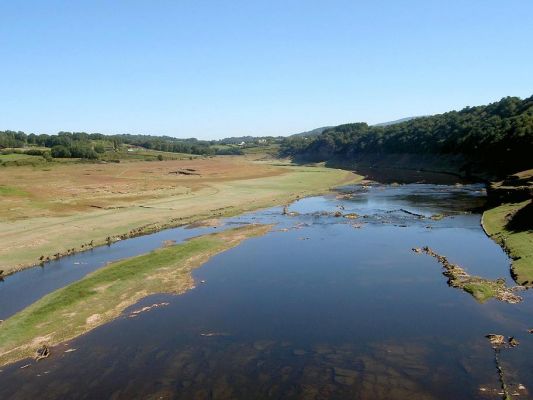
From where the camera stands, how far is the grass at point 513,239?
29.8 m

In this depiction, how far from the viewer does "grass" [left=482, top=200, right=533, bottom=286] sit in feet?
97.9

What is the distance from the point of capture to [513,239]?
125 feet

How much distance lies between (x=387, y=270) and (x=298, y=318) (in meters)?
10.8

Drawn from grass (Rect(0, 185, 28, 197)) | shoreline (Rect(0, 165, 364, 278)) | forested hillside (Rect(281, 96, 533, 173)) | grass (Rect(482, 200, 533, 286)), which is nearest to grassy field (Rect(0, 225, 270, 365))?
shoreline (Rect(0, 165, 364, 278))

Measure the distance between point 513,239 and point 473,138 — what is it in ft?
255

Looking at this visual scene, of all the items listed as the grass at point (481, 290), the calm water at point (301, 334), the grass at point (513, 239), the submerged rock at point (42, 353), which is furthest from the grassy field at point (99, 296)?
the grass at point (513, 239)

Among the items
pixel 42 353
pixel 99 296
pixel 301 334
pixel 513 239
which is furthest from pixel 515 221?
pixel 42 353

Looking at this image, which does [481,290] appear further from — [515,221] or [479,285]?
[515,221]

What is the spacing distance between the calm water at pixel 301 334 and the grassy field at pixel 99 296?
1.32 metres

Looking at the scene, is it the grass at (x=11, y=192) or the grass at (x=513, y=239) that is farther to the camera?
the grass at (x=11, y=192)

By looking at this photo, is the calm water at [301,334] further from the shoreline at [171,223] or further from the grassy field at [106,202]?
the grassy field at [106,202]

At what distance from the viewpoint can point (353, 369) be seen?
63.3 feet

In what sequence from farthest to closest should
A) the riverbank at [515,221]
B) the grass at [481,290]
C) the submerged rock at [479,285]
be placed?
the riverbank at [515,221]
the grass at [481,290]
the submerged rock at [479,285]

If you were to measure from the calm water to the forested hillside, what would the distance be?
5375 cm
